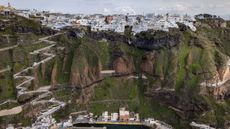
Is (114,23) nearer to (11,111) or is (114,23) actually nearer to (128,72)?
(128,72)

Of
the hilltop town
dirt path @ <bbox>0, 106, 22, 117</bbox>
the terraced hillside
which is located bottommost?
dirt path @ <bbox>0, 106, 22, 117</bbox>

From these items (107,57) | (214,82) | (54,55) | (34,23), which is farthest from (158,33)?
(34,23)

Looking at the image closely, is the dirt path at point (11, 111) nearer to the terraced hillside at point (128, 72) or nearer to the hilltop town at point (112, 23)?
the terraced hillside at point (128, 72)

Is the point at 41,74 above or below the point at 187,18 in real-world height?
below

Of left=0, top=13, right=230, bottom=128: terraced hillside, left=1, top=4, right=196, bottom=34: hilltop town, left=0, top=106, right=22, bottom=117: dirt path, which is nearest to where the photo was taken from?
left=0, top=106, right=22, bottom=117: dirt path

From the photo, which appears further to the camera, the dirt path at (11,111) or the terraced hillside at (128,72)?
the terraced hillside at (128,72)

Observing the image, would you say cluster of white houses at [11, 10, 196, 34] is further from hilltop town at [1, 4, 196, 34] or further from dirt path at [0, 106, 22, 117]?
dirt path at [0, 106, 22, 117]

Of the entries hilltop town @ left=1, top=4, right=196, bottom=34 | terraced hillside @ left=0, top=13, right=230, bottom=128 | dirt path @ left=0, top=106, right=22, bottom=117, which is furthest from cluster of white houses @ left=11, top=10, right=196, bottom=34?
dirt path @ left=0, top=106, right=22, bottom=117

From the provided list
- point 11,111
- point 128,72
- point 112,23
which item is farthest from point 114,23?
point 11,111

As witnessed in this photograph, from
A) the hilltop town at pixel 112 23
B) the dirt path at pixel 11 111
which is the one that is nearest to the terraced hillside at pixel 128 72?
the dirt path at pixel 11 111

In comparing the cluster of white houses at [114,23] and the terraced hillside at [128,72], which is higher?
the cluster of white houses at [114,23]

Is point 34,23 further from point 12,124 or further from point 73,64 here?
point 12,124
